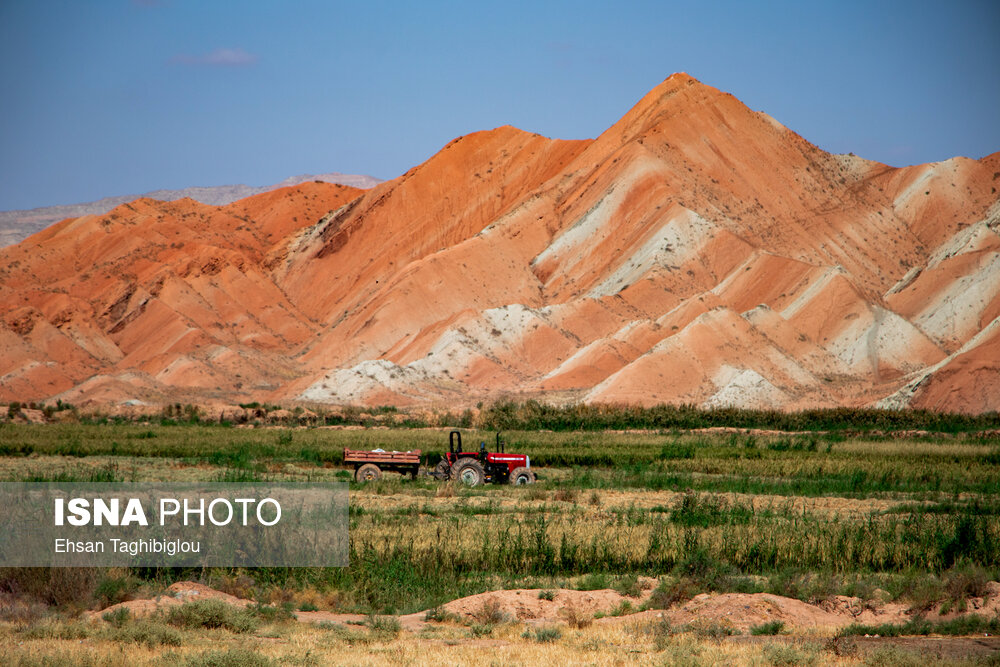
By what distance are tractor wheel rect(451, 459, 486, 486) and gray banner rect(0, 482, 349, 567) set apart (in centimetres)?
779

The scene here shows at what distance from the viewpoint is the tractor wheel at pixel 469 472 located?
2708cm

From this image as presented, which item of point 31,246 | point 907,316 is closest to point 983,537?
point 907,316

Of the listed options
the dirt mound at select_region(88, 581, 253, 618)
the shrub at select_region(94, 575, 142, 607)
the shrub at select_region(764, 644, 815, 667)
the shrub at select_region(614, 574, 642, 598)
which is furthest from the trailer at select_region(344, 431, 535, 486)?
the shrub at select_region(764, 644, 815, 667)

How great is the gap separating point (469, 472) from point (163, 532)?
12.4 meters

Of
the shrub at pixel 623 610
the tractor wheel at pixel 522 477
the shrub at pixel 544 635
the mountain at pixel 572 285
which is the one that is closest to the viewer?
the shrub at pixel 544 635

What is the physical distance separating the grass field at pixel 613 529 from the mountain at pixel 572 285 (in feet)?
73.2

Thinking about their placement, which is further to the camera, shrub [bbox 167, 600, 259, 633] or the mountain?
the mountain

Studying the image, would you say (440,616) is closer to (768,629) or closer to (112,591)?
(768,629)

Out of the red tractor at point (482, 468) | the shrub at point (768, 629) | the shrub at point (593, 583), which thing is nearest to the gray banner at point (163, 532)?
the shrub at point (593, 583)

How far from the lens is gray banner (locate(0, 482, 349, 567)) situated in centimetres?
1464

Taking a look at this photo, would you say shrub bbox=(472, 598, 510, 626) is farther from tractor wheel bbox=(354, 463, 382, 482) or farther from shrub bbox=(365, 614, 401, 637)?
tractor wheel bbox=(354, 463, 382, 482)

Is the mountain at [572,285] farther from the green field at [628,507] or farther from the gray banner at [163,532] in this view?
the gray banner at [163,532]

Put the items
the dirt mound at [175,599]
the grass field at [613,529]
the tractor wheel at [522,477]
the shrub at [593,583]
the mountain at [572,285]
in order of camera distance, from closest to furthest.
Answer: the dirt mound at [175,599]
the grass field at [613,529]
the shrub at [593,583]
the tractor wheel at [522,477]
the mountain at [572,285]

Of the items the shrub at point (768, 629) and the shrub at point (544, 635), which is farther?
the shrub at point (768, 629)
